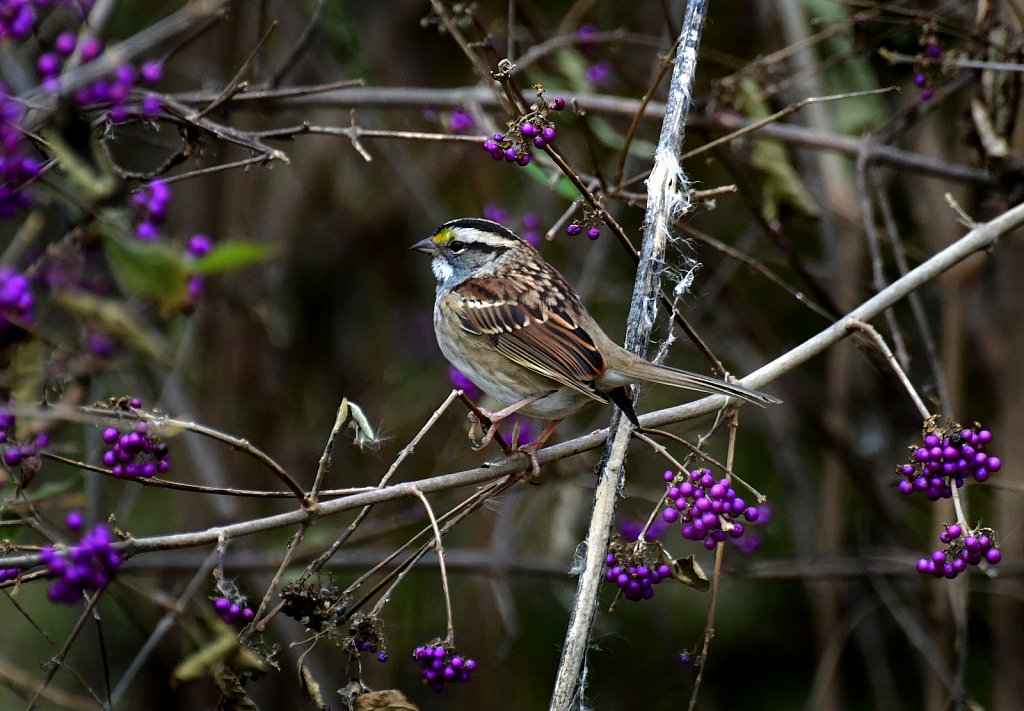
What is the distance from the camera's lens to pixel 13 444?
90.9 inches

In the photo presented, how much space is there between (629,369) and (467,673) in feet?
3.85

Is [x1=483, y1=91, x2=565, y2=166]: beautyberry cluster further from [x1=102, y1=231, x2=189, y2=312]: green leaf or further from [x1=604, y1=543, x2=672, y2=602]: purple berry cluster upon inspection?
[x1=102, y1=231, x2=189, y2=312]: green leaf

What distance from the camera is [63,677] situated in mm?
5465

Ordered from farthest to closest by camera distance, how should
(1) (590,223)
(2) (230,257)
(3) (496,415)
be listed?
(3) (496,415), (1) (590,223), (2) (230,257)

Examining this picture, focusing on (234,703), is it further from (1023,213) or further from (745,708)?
(745,708)

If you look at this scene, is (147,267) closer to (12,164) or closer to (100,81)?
(12,164)

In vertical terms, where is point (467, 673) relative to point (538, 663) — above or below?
below

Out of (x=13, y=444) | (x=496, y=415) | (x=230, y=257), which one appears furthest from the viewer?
(x=496, y=415)

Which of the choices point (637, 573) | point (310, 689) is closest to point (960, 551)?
point (637, 573)

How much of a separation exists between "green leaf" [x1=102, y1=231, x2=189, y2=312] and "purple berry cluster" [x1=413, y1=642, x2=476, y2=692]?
1.29m

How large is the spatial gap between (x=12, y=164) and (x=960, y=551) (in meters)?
2.26

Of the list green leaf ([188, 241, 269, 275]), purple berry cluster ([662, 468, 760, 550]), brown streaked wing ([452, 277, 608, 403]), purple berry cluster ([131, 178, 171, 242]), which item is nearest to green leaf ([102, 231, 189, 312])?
green leaf ([188, 241, 269, 275])

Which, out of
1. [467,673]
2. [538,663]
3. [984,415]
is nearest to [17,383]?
[467,673]

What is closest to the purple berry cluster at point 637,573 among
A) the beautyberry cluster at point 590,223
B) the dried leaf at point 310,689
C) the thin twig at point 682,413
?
the thin twig at point 682,413
